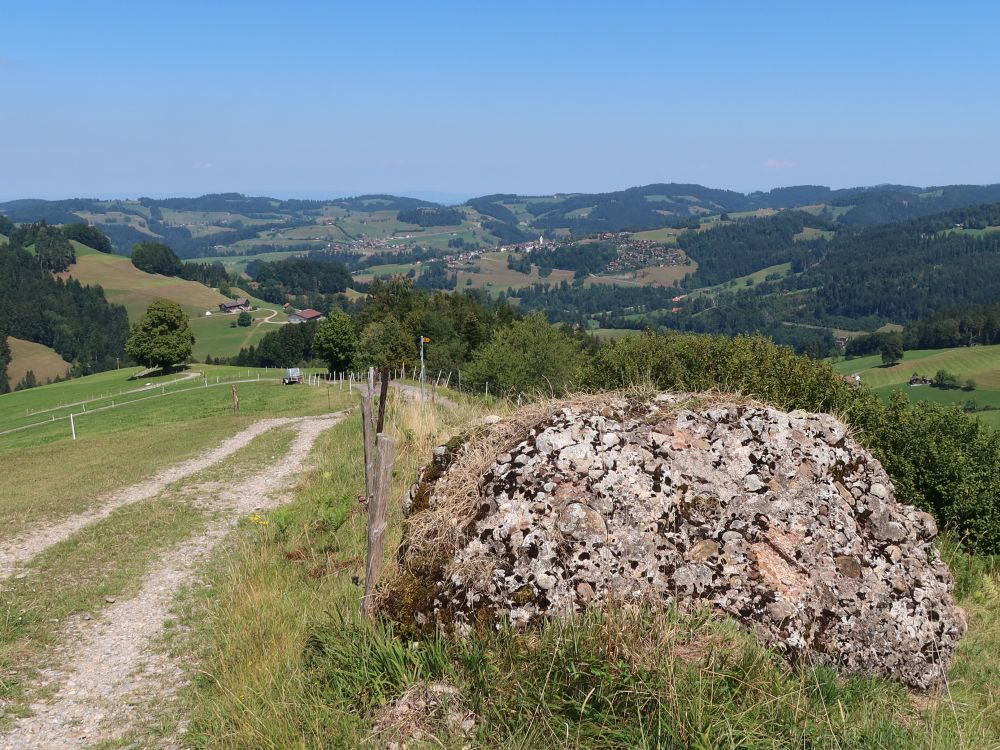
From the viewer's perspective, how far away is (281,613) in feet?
24.4

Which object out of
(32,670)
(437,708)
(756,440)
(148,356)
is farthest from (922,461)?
(148,356)

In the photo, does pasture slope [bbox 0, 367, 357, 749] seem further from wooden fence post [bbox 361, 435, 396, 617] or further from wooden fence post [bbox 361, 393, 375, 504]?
wooden fence post [bbox 361, 393, 375, 504]

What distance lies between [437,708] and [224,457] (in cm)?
1889

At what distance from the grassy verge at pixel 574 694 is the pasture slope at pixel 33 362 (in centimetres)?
18356

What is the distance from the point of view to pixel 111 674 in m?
7.29

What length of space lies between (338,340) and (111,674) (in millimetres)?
72478

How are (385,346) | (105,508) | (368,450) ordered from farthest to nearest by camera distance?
(385,346), (105,508), (368,450)

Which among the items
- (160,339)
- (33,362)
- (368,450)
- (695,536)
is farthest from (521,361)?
(33,362)

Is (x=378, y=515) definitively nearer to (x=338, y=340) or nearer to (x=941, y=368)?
(x=338, y=340)

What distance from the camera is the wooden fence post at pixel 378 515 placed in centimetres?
646

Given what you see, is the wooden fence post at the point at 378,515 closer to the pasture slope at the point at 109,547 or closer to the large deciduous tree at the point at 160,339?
the pasture slope at the point at 109,547

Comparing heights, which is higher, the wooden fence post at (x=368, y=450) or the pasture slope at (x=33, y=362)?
the wooden fence post at (x=368, y=450)

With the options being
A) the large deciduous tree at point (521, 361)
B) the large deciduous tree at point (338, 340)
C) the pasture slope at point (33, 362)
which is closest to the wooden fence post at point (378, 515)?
the large deciduous tree at point (521, 361)

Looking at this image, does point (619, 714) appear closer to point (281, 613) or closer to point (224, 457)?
point (281, 613)
